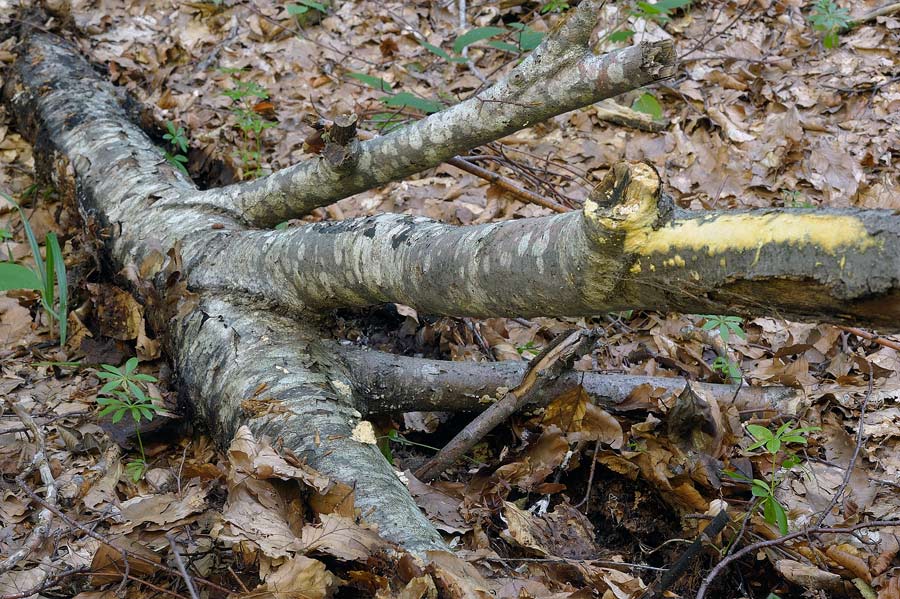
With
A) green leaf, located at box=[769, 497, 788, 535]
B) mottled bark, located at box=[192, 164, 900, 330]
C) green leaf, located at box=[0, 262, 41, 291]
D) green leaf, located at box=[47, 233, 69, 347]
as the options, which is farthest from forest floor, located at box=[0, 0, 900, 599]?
mottled bark, located at box=[192, 164, 900, 330]

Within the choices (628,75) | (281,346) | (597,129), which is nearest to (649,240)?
(628,75)

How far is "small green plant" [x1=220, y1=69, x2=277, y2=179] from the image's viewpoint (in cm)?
458

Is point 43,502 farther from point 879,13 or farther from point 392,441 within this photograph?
point 879,13

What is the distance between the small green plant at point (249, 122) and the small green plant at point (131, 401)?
2.16 metres

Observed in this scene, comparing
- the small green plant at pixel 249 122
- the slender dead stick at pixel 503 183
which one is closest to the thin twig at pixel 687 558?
→ the slender dead stick at pixel 503 183

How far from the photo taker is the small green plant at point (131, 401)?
2.50 metres

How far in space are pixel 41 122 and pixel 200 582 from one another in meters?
3.73

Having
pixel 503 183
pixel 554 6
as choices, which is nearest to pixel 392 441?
pixel 503 183

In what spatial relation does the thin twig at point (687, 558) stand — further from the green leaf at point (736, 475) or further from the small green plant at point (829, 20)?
the small green plant at point (829, 20)

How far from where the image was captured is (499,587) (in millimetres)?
1908

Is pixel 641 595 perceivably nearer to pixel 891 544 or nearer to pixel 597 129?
pixel 891 544

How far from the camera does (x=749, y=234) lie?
1386 millimetres

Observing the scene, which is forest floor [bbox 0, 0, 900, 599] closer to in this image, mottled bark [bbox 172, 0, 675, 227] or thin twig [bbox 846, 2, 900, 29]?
thin twig [bbox 846, 2, 900, 29]

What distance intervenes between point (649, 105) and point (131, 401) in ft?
11.9
